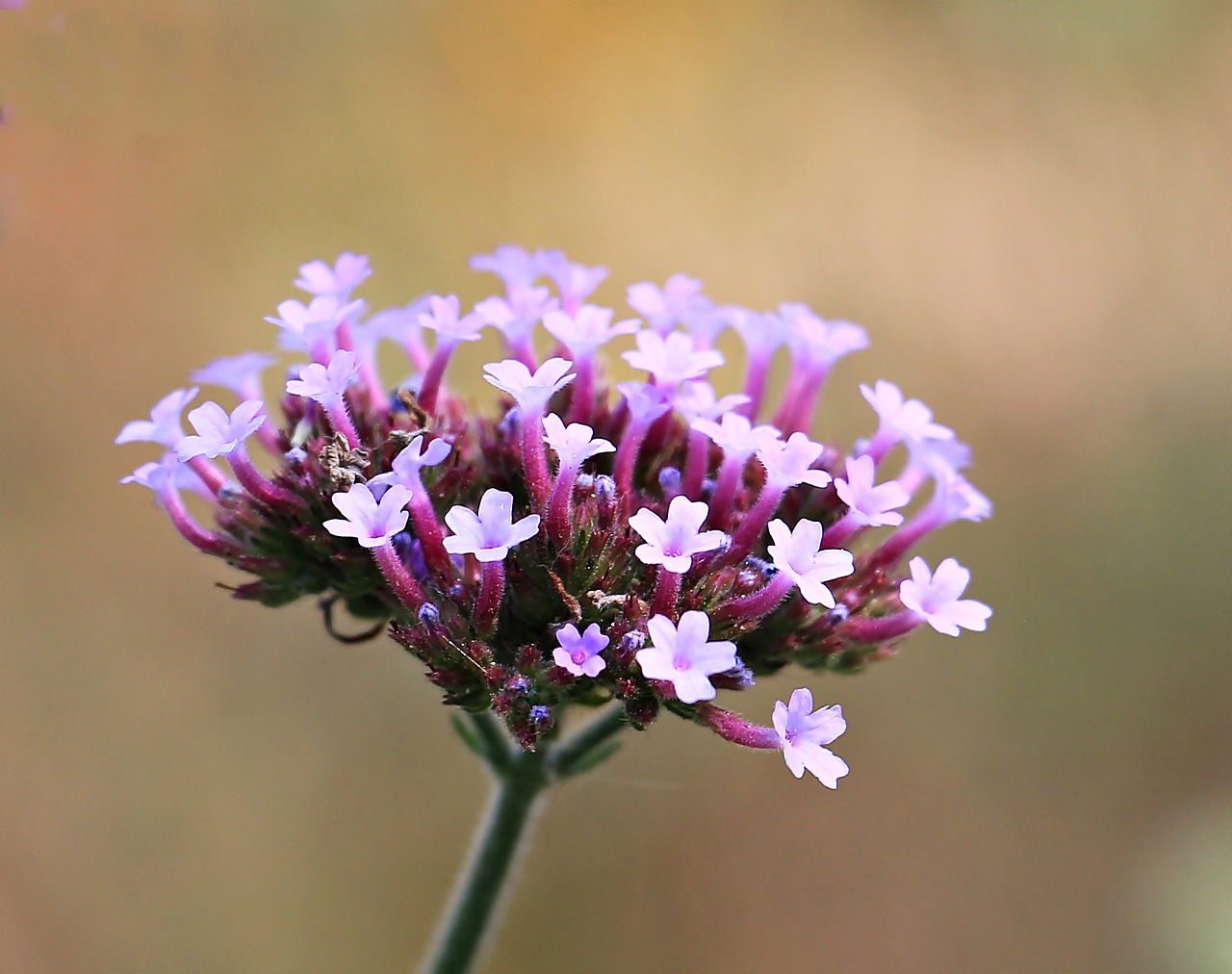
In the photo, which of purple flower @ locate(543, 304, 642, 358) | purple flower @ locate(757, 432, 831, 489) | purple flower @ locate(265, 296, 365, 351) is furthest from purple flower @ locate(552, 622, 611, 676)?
purple flower @ locate(265, 296, 365, 351)

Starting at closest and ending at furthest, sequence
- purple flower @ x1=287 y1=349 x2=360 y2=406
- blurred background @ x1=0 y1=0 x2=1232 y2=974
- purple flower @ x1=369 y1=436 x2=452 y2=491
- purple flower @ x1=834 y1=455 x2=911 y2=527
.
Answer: purple flower @ x1=369 y1=436 x2=452 y2=491 < purple flower @ x1=287 y1=349 x2=360 y2=406 < purple flower @ x1=834 y1=455 x2=911 y2=527 < blurred background @ x1=0 y1=0 x2=1232 y2=974

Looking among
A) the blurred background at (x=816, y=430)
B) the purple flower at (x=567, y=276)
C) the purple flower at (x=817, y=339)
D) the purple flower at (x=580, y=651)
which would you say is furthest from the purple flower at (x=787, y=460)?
A: the blurred background at (x=816, y=430)

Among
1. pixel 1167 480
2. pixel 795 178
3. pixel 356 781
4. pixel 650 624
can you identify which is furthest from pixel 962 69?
pixel 650 624

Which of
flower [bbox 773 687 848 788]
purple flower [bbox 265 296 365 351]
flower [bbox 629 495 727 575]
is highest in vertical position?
purple flower [bbox 265 296 365 351]

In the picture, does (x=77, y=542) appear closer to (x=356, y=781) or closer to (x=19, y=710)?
(x=19, y=710)

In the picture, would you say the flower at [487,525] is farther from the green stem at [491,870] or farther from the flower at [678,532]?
the green stem at [491,870]

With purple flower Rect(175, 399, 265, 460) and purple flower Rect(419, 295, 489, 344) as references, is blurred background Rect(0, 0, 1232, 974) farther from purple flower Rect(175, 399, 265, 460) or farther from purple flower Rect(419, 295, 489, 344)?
purple flower Rect(175, 399, 265, 460)

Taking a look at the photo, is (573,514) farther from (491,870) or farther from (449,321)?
(491,870)
